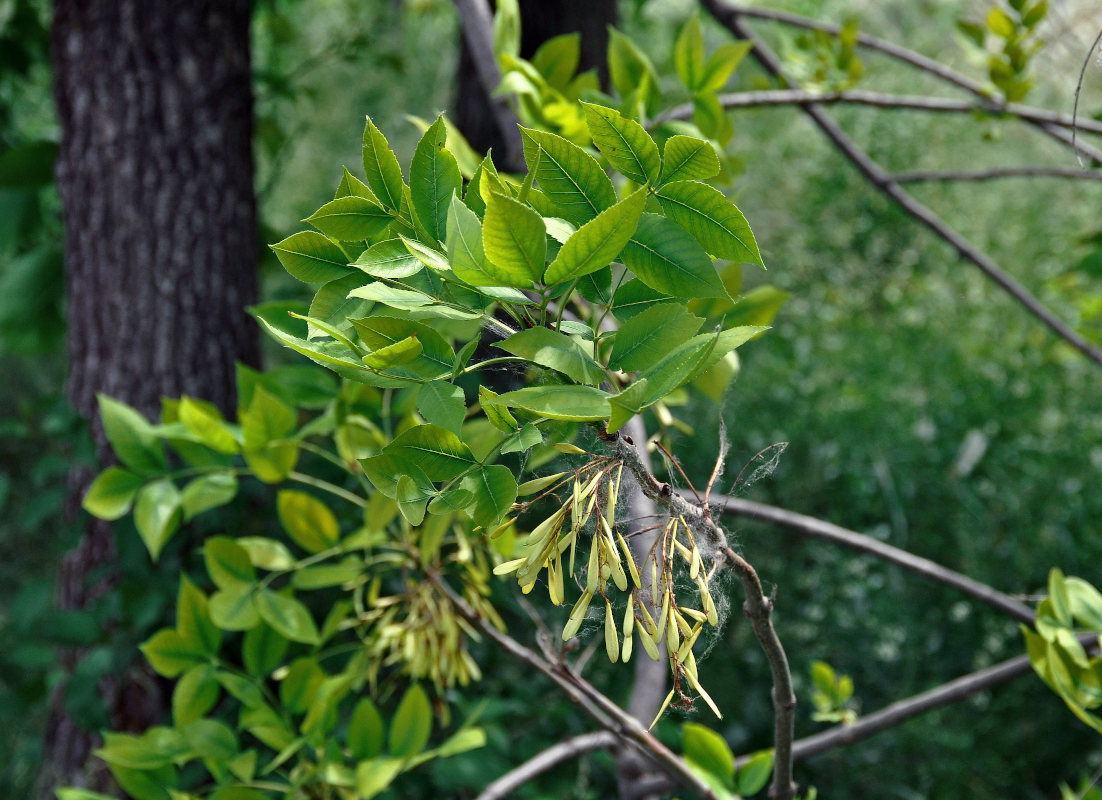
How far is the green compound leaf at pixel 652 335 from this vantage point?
0.95 ft

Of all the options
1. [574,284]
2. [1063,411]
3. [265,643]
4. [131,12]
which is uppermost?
[131,12]

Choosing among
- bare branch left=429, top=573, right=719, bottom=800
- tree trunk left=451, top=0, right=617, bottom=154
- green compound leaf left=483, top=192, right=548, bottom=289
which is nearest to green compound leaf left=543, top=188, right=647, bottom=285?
green compound leaf left=483, top=192, right=548, bottom=289

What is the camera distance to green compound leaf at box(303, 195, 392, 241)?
0.31 meters

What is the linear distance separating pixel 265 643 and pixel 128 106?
0.78 m

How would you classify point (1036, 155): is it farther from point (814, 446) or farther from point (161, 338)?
point (161, 338)

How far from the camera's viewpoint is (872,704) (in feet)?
3.95

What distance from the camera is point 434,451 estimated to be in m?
0.30

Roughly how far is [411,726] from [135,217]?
79 cm

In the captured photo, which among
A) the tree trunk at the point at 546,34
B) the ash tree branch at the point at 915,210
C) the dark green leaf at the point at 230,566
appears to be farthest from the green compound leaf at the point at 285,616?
the tree trunk at the point at 546,34

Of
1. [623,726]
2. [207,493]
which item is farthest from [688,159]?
[207,493]

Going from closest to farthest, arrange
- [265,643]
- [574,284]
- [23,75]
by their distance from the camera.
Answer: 1. [574,284]
2. [265,643]
3. [23,75]

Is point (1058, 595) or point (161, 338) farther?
point (161, 338)

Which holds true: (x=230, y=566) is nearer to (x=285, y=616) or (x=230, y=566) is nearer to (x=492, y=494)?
(x=285, y=616)

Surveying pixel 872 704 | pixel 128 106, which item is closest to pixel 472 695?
pixel 872 704
